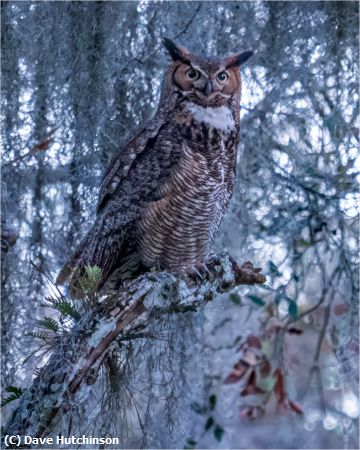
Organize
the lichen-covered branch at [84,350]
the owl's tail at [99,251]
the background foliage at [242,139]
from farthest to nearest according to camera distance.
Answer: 1. the background foliage at [242,139]
2. the owl's tail at [99,251]
3. the lichen-covered branch at [84,350]

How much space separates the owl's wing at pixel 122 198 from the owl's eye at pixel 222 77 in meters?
0.17

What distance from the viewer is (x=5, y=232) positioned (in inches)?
74.1

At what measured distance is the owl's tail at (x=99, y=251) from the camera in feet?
5.78

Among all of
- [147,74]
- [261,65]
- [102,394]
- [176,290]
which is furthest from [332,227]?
[102,394]

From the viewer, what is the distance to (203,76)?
5.99 ft

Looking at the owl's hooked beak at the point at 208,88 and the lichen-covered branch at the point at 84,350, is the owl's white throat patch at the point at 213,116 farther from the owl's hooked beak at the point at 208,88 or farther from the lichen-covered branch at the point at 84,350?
the lichen-covered branch at the point at 84,350

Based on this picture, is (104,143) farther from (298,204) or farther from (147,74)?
(298,204)

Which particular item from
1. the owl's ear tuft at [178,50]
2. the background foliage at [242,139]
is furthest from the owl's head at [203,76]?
the background foliage at [242,139]

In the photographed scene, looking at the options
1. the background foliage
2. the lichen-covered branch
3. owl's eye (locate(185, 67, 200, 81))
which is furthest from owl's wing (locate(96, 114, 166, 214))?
the lichen-covered branch

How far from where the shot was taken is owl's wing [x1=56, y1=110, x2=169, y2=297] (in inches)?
70.1

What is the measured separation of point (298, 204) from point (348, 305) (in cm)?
33

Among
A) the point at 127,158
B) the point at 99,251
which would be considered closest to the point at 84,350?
the point at 99,251

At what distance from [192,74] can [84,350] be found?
33.2 inches

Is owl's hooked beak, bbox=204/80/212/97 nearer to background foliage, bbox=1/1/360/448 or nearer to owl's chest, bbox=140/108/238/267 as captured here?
owl's chest, bbox=140/108/238/267
